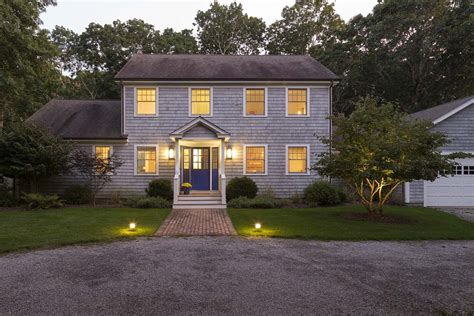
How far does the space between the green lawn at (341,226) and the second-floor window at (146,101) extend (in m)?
6.88

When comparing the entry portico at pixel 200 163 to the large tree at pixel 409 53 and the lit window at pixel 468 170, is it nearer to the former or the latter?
the lit window at pixel 468 170

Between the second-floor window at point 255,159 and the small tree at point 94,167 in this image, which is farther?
the second-floor window at point 255,159

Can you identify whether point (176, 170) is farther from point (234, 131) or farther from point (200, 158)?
point (234, 131)

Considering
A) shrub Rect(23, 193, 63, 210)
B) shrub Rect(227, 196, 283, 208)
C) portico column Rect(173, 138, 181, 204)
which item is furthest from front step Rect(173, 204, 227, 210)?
shrub Rect(23, 193, 63, 210)

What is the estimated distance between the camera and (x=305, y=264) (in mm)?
5688

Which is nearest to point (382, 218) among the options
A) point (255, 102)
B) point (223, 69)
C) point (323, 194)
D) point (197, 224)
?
point (323, 194)

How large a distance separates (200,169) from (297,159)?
4949 millimetres

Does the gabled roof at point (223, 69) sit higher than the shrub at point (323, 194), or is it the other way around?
the gabled roof at point (223, 69)

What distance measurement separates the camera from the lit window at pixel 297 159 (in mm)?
15078

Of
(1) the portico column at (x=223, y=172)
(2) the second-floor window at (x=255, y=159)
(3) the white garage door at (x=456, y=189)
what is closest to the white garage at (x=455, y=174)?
(3) the white garage door at (x=456, y=189)

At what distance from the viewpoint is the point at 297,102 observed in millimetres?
15109

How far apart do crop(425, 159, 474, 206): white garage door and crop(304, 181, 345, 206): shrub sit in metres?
4.31

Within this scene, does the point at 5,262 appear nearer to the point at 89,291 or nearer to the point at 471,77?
the point at 89,291

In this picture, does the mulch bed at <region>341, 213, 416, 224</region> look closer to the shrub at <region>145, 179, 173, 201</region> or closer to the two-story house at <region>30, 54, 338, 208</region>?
the two-story house at <region>30, 54, 338, 208</region>
